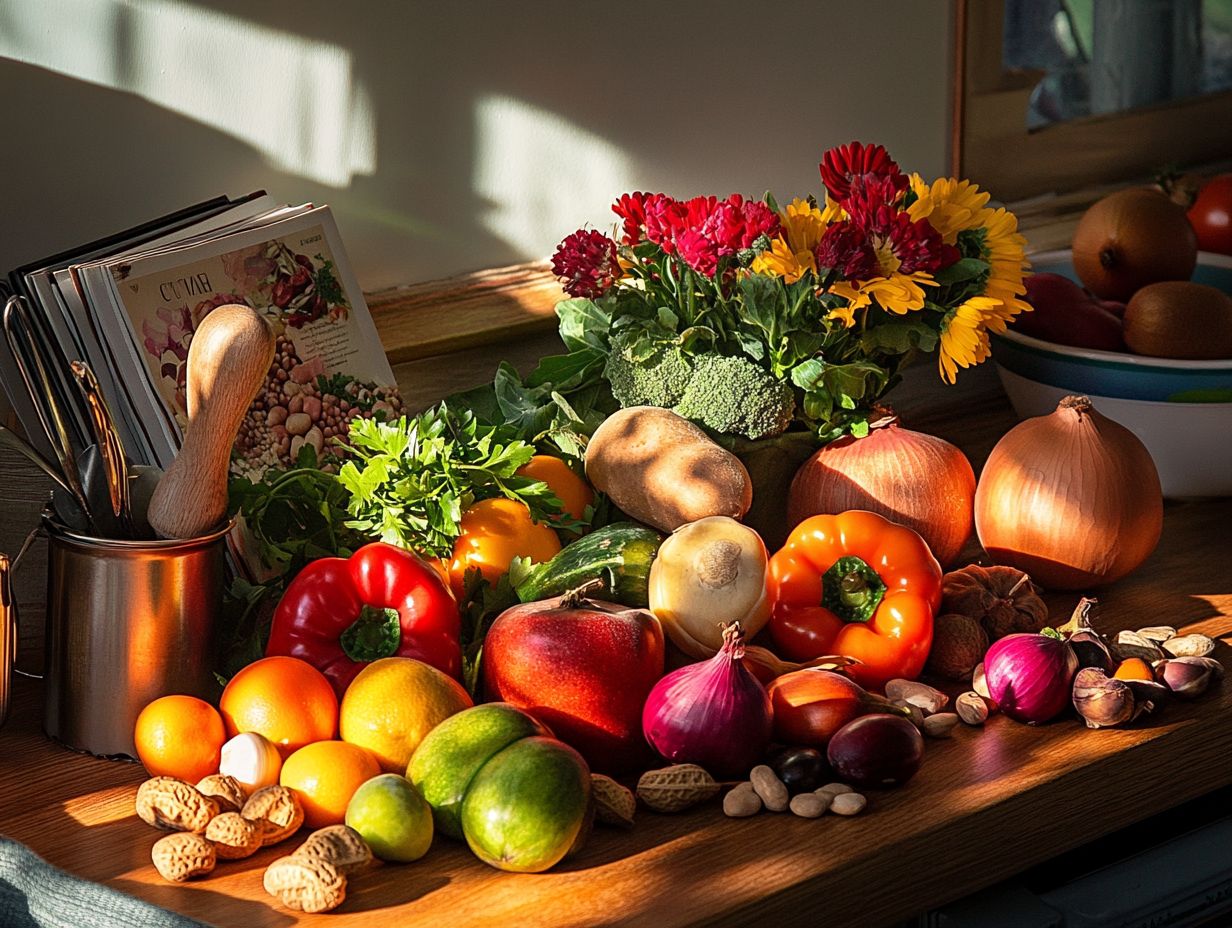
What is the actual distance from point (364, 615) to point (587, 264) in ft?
1.38

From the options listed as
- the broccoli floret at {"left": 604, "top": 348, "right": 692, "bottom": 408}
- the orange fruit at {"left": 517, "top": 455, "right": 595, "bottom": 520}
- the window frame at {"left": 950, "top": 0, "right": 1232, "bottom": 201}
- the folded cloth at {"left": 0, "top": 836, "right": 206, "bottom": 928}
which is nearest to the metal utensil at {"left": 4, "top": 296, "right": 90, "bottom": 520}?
the folded cloth at {"left": 0, "top": 836, "right": 206, "bottom": 928}

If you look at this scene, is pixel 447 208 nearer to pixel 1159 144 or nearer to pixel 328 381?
pixel 328 381

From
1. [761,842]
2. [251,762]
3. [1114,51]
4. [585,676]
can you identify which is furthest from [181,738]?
[1114,51]

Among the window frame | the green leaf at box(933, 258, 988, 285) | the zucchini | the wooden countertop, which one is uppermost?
the window frame

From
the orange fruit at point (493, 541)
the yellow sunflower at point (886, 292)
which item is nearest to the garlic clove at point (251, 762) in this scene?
the orange fruit at point (493, 541)

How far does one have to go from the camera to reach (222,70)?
1.28 m

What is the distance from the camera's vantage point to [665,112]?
1562 millimetres

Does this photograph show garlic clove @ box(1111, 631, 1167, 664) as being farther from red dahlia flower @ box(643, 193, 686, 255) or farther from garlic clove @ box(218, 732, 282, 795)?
garlic clove @ box(218, 732, 282, 795)

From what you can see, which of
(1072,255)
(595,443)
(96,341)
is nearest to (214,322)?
(96,341)

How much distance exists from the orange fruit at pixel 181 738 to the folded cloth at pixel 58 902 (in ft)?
0.45

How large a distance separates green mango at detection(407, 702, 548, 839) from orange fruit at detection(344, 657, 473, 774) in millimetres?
23

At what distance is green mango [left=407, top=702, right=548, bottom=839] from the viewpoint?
0.92 m

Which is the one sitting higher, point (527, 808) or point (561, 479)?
point (561, 479)

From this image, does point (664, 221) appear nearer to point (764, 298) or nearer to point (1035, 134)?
point (764, 298)
